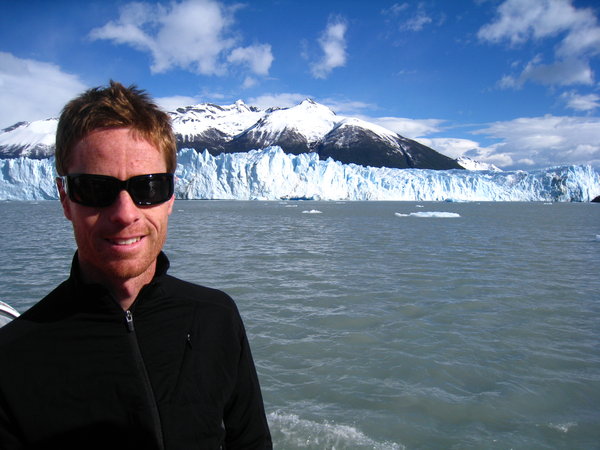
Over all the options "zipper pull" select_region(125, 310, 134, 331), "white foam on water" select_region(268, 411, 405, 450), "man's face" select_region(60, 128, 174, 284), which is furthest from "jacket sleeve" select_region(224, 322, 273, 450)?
"white foam on water" select_region(268, 411, 405, 450)

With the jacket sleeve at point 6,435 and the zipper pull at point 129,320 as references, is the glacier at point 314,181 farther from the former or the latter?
the jacket sleeve at point 6,435

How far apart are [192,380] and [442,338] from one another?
5.41 meters

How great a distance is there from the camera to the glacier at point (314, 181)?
215 ft

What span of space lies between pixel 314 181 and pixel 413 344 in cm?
7037

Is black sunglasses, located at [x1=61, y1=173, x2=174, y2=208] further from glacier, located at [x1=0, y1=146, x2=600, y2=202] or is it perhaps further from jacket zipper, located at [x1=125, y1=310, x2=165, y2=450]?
glacier, located at [x1=0, y1=146, x2=600, y2=202]

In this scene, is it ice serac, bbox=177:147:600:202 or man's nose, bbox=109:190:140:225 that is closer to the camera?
man's nose, bbox=109:190:140:225

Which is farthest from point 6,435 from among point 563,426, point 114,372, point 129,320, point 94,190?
point 563,426

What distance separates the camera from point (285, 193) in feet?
248

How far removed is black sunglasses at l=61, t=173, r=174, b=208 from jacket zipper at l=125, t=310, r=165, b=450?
0.40 metres

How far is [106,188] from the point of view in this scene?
1332 mm

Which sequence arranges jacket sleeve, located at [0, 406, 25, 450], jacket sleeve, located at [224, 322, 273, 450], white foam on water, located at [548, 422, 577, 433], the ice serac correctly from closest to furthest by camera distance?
jacket sleeve, located at [0, 406, 25, 450] → jacket sleeve, located at [224, 322, 273, 450] → white foam on water, located at [548, 422, 577, 433] → the ice serac

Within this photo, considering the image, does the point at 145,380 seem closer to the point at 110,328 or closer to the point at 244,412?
the point at 110,328

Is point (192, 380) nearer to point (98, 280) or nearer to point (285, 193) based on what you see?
point (98, 280)

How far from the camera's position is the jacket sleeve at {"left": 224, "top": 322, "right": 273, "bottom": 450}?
163 cm
